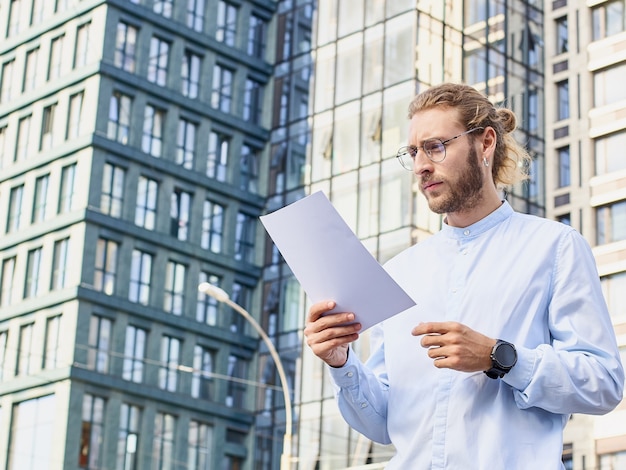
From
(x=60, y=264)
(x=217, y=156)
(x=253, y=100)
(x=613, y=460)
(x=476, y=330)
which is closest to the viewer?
(x=476, y=330)

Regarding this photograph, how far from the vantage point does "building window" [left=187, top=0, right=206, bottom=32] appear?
50531 millimetres

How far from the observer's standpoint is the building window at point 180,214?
4844 centimetres

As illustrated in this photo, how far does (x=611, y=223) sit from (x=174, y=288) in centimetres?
1621

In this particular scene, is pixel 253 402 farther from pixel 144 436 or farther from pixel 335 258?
pixel 335 258

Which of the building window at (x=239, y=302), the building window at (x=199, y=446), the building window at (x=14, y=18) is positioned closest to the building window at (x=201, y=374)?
the building window at (x=199, y=446)

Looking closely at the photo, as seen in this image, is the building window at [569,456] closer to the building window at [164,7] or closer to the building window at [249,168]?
the building window at [249,168]

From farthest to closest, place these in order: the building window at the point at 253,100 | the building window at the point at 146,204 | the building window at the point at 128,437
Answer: the building window at the point at 253,100 → the building window at the point at 146,204 → the building window at the point at 128,437

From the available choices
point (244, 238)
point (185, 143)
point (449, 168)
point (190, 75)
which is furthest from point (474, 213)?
point (190, 75)

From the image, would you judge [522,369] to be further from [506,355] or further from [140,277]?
[140,277]

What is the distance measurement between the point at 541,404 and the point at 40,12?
49.8m

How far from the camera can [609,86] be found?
46094 millimetres

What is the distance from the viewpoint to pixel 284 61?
5188cm

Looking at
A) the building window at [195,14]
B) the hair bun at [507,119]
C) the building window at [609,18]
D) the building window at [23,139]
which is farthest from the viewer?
the building window at [195,14]

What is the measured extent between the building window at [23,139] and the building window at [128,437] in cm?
1108
